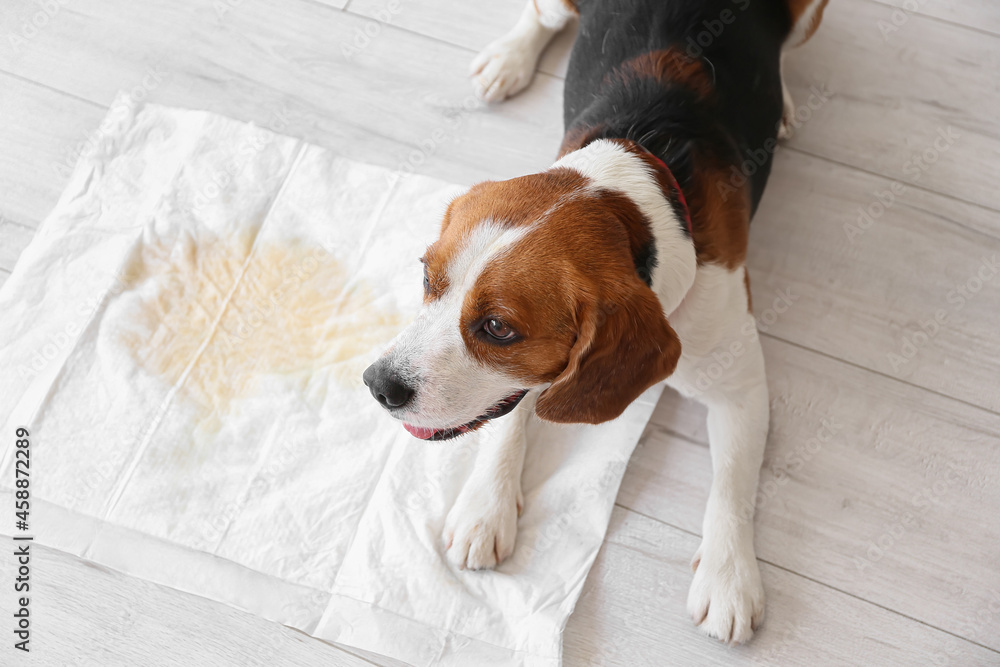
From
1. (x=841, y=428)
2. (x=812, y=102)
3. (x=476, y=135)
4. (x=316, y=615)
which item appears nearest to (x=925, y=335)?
(x=841, y=428)

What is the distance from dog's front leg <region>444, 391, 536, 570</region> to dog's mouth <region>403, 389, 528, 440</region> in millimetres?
308

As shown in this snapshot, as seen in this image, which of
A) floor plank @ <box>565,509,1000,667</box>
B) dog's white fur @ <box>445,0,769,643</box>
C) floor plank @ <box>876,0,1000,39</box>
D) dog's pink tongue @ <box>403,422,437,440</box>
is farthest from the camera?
floor plank @ <box>876,0,1000,39</box>

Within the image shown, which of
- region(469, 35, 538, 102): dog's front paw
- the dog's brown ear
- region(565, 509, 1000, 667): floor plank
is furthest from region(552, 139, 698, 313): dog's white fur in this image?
region(469, 35, 538, 102): dog's front paw

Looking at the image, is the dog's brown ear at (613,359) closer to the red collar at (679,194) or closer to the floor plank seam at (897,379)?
the red collar at (679,194)

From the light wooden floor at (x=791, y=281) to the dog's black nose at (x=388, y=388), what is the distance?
30.8 inches

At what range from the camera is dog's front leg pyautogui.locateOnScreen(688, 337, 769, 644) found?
1845mm

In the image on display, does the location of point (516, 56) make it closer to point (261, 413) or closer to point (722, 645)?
point (261, 413)

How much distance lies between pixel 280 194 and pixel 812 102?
1746mm

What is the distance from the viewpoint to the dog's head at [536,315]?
4.52 ft

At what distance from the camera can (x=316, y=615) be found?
189cm

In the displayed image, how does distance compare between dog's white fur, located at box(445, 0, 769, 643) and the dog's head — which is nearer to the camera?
the dog's head

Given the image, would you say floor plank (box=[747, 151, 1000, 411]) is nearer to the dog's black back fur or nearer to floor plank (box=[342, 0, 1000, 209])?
floor plank (box=[342, 0, 1000, 209])

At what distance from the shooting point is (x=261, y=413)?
212 cm

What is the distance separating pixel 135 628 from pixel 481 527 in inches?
36.1
